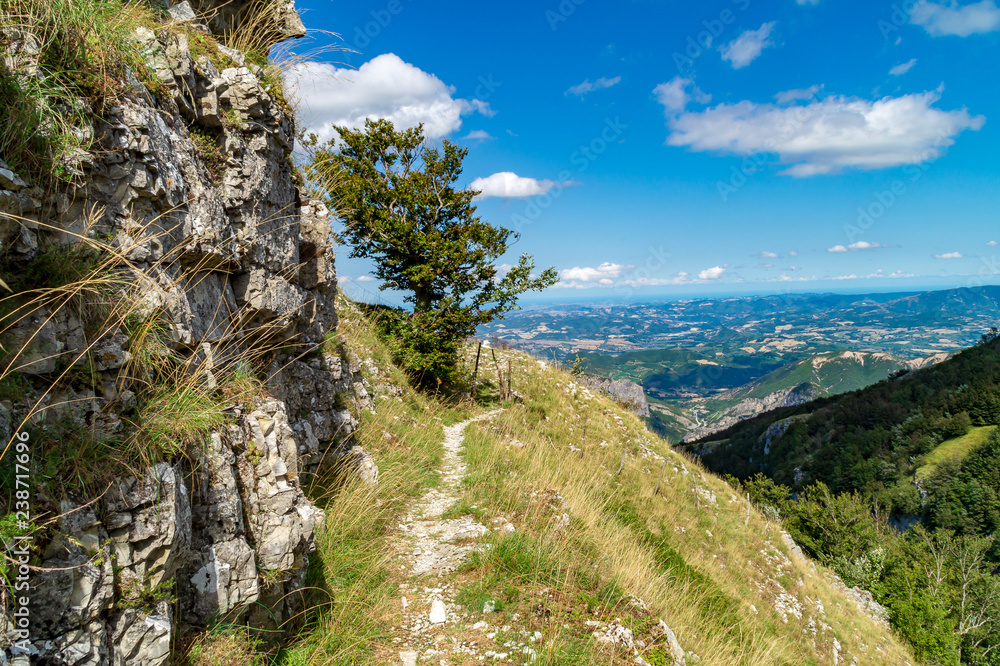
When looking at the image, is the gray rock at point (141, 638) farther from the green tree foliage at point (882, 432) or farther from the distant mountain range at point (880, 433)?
the green tree foliage at point (882, 432)

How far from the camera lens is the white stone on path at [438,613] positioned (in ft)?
14.7

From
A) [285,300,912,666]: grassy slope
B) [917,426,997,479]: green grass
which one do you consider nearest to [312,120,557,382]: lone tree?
[285,300,912,666]: grassy slope

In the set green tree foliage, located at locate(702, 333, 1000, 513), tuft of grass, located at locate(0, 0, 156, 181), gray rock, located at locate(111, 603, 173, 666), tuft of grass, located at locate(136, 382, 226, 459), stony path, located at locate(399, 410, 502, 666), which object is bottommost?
green tree foliage, located at locate(702, 333, 1000, 513)

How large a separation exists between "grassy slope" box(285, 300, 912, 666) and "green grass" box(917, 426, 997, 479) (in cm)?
8631

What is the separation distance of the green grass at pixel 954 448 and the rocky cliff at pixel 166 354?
10901 cm

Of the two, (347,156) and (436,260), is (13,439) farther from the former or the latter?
(347,156)

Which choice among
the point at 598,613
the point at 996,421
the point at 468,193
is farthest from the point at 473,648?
the point at 996,421

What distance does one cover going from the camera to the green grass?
75.8 metres

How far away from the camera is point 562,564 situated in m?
5.36

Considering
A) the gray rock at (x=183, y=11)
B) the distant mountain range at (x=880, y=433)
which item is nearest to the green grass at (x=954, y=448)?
the distant mountain range at (x=880, y=433)

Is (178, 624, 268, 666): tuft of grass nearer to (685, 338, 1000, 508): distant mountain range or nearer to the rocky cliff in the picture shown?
Result: the rocky cliff

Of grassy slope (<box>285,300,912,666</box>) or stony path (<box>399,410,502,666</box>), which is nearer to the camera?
stony path (<box>399,410,502,666</box>)

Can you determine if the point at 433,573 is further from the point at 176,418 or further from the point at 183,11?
the point at 183,11

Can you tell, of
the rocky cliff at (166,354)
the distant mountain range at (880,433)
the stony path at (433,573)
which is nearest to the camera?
the rocky cliff at (166,354)
